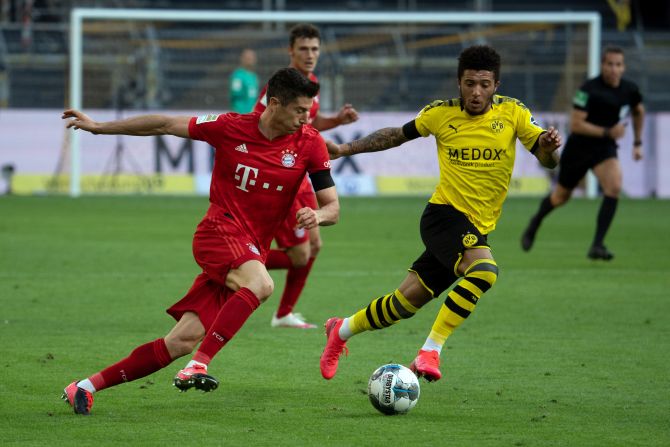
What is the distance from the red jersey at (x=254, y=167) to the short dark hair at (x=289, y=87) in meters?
0.25

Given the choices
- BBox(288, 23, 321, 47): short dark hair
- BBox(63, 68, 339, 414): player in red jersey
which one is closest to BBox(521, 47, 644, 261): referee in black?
BBox(288, 23, 321, 47): short dark hair

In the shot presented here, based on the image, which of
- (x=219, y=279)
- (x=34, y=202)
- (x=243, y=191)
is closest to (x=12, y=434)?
(x=219, y=279)

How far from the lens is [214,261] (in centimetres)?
623

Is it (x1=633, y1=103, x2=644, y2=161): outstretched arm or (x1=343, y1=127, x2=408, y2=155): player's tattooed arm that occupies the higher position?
(x1=343, y1=127, x2=408, y2=155): player's tattooed arm

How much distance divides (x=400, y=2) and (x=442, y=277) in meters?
25.3

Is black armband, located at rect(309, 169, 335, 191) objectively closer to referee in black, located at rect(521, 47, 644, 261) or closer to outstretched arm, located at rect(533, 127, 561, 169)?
outstretched arm, located at rect(533, 127, 561, 169)

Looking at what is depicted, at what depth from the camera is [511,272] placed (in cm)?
1290

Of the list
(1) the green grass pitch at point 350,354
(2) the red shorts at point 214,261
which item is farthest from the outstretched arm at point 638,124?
(2) the red shorts at point 214,261

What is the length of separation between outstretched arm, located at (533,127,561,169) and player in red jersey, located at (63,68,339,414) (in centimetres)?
130

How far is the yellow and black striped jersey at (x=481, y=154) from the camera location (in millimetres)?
7113

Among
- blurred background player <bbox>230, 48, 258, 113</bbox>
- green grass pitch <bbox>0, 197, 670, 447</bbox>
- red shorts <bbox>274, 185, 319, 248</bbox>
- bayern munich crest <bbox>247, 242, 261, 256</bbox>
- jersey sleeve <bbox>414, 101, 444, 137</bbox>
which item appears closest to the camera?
green grass pitch <bbox>0, 197, 670, 447</bbox>

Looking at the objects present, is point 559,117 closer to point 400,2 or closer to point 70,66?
point 400,2

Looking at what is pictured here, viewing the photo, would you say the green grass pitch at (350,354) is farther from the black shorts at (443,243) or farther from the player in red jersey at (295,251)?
the black shorts at (443,243)

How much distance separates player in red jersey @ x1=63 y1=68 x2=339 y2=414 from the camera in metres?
6.08
